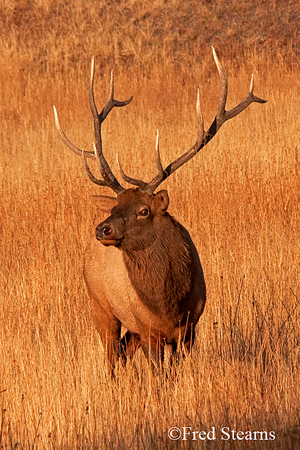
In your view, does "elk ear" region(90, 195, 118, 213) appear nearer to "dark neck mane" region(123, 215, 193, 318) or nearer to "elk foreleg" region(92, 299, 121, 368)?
"dark neck mane" region(123, 215, 193, 318)

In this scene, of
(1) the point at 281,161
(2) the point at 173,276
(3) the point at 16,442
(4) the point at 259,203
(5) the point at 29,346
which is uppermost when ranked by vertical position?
(1) the point at 281,161

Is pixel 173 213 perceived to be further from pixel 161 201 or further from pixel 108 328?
pixel 161 201

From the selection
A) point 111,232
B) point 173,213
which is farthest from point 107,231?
point 173,213

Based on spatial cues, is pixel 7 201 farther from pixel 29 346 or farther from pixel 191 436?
pixel 191 436

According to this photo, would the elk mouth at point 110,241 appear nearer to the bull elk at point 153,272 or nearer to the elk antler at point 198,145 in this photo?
the bull elk at point 153,272

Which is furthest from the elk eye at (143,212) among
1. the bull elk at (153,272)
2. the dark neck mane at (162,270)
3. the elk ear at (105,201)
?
the elk ear at (105,201)

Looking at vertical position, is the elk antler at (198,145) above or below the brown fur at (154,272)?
above

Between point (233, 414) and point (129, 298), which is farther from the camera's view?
point (129, 298)

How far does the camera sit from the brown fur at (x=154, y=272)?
4535 mm

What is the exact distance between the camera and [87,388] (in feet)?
14.2

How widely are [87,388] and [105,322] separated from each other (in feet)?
3.33

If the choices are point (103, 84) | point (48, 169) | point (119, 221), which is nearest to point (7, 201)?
point (48, 169)

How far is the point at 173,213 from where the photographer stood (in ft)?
27.2

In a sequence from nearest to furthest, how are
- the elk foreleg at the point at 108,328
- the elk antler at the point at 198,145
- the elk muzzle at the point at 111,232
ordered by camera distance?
the elk muzzle at the point at 111,232
the elk antler at the point at 198,145
the elk foreleg at the point at 108,328
